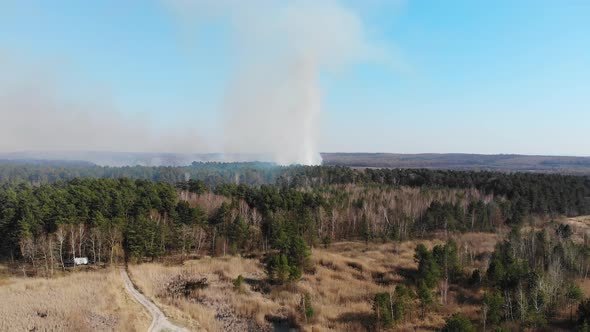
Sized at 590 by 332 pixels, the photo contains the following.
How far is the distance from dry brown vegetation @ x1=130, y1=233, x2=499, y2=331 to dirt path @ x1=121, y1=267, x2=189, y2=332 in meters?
0.80

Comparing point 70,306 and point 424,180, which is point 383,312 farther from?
point 424,180

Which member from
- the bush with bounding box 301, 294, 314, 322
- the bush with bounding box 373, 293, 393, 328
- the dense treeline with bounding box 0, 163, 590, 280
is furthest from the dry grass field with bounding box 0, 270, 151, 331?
the bush with bounding box 373, 293, 393, 328

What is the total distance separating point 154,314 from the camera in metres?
32.0

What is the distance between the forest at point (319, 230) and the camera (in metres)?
33.2

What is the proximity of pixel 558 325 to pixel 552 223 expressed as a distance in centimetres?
4168

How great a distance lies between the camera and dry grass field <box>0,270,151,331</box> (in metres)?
28.8

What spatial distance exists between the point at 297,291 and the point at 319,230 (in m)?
25.7

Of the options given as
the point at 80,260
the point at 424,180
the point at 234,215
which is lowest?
the point at 80,260

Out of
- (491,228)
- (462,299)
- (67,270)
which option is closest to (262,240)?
(67,270)

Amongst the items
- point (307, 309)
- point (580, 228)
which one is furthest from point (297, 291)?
point (580, 228)

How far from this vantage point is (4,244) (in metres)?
50.9

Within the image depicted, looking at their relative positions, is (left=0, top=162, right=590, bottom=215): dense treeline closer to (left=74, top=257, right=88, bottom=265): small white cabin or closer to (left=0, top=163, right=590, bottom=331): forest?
(left=0, top=163, right=590, bottom=331): forest

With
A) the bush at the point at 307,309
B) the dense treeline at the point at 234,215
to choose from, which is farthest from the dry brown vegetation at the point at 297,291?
the dense treeline at the point at 234,215

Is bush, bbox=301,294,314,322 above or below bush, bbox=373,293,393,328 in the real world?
below
